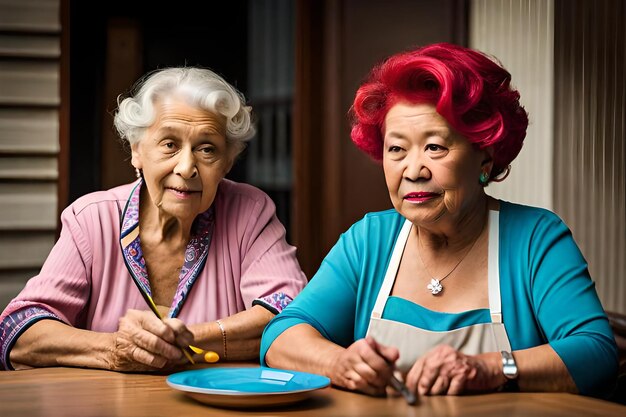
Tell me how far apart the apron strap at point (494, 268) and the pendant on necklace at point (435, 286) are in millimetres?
117

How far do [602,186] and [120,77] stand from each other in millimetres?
2218

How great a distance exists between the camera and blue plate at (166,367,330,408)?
1.65 metres

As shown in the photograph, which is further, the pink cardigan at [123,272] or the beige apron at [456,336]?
the pink cardigan at [123,272]

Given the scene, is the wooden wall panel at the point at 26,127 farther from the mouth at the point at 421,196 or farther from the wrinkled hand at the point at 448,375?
the wrinkled hand at the point at 448,375

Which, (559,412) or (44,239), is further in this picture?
(44,239)

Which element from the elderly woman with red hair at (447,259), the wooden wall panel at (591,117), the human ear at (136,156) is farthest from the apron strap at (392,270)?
the wooden wall panel at (591,117)

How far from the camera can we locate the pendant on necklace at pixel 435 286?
2152 millimetres

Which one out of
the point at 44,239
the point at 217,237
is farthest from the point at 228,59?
the point at 217,237

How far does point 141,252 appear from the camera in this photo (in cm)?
251

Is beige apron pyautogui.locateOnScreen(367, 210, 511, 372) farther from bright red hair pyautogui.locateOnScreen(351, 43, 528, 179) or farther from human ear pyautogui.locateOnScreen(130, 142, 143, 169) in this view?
human ear pyautogui.locateOnScreen(130, 142, 143, 169)

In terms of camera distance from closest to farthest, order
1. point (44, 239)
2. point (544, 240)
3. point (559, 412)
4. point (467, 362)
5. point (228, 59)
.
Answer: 1. point (559, 412)
2. point (467, 362)
3. point (544, 240)
4. point (44, 239)
5. point (228, 59)

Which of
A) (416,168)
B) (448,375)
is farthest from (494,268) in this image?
(448,375)

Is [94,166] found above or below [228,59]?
below

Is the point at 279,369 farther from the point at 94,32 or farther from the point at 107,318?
the point at 94,32
